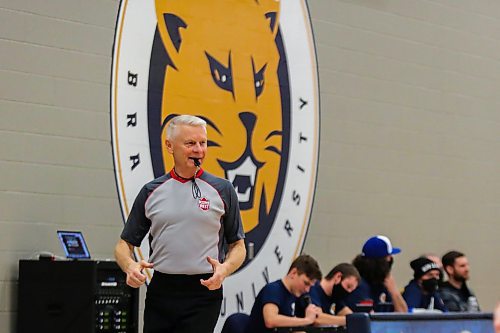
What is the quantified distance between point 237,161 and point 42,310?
2390mm

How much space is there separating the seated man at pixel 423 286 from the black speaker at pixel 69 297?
306cm

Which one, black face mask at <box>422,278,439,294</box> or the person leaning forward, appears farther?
black face mask at <box>422,278,439,294</box>

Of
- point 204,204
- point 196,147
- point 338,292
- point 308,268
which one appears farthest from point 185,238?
point 338,292

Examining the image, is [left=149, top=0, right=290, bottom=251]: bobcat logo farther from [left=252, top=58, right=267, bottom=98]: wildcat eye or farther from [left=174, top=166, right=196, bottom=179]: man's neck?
[left=174, top=166, right=196, bottom=179]: man's neck

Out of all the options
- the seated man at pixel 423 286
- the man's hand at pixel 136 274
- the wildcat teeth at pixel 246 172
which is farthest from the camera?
the seated man at pixel 423 286

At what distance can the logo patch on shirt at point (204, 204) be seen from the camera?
4660mm

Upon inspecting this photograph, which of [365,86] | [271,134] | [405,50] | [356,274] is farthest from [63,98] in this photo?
[405,50]

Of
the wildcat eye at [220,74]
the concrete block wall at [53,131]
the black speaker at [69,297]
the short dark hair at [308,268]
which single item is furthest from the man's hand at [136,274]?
the wildcat eye at [220,74]

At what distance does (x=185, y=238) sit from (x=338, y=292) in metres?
3.73

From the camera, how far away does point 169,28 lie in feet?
26.1

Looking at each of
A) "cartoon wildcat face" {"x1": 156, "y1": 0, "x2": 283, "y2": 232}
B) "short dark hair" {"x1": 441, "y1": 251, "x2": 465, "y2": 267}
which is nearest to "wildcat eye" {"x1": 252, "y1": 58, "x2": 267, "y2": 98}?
"cartoon wildcat face" {"x1": 156, "y1": 0, "x2": 283, "y2": 232}

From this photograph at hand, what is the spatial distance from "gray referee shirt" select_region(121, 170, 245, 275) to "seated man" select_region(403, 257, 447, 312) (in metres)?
4.34

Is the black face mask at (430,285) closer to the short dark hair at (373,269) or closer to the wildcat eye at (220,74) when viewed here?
Result: the short dark hair at (373,269)

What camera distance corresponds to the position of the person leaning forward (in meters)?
4.58
